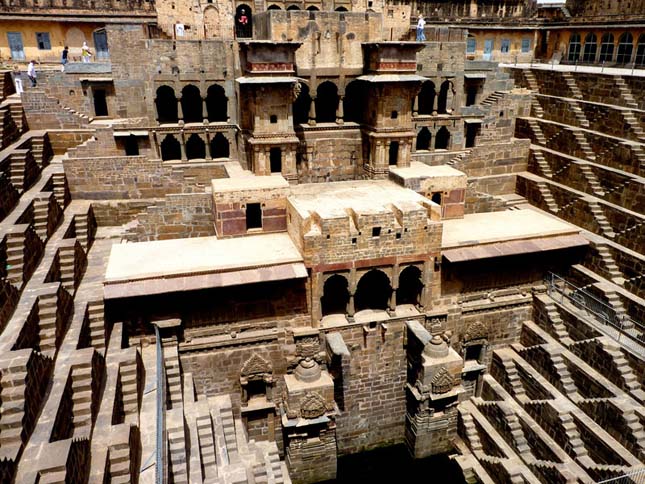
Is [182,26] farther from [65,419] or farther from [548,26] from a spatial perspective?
[548,26]

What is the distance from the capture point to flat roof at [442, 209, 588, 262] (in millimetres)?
20641

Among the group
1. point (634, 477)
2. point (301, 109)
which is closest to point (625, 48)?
point (301, 109)

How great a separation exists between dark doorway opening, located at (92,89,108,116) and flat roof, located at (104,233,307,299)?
13.1 metres

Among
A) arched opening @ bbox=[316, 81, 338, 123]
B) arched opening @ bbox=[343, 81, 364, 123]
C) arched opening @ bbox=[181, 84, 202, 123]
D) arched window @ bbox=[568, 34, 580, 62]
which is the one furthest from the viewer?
arched window @ bbox=[568, 34, 580, 62]

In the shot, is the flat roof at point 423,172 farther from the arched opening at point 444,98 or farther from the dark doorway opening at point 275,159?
the arched opening at point 444,98

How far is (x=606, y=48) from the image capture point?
124ft

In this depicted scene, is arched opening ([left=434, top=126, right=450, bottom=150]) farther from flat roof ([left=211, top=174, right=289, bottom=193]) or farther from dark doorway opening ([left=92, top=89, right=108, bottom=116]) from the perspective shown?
dark doorway opening ([left=92, top=89, right=108, bottom=116])

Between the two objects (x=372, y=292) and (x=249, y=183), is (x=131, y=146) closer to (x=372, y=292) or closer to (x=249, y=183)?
(x=249, y=183)

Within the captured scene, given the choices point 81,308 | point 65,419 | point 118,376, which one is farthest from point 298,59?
point 65,419

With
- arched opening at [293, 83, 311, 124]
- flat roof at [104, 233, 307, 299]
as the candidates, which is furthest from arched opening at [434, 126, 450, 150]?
flat roof at [104, 233, 307, 299]

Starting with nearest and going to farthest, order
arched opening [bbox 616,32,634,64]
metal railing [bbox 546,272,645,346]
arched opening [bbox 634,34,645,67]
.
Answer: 1. metal railing [bbox 546,272,645,346]
2. arched opening [bbox 634,34,645,67]
3. arched opening [bbox 616,32,634,64]

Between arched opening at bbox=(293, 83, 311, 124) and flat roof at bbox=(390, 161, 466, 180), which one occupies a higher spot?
arched opening at bbox=(293, 83, 311, 124)

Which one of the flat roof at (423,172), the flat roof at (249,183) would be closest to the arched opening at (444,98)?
the flat roof at (423,172)

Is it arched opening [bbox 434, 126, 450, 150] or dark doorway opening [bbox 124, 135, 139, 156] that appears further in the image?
arched opening [bbox 434, 126, 450, 150]
